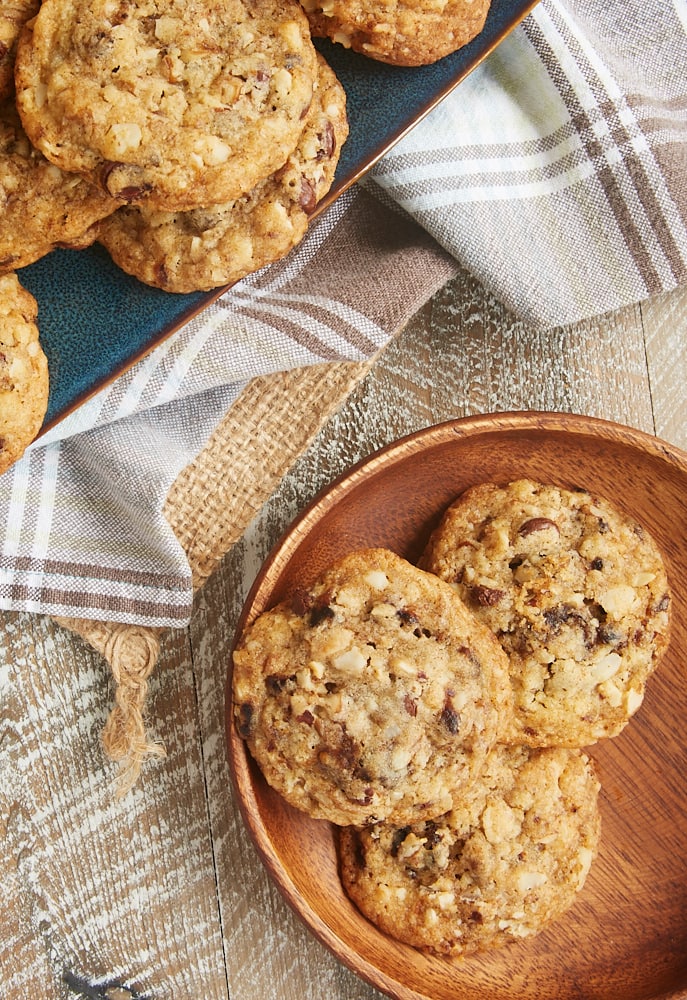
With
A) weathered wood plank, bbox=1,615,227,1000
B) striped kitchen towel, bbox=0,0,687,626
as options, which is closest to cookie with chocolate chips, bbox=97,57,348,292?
striped kitchen towel, bbox=0,0,687,626

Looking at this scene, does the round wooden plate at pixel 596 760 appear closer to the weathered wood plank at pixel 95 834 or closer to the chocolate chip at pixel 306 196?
the weathered wood plank at pixel 95 834

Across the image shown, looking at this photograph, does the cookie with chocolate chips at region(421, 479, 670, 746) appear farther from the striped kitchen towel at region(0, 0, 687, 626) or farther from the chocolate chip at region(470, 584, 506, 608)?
the striped kitchen towel at region(0, 0, 687, 626)

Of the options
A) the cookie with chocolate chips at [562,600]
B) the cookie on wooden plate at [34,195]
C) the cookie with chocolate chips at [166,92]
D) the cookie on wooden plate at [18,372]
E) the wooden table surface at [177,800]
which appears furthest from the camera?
the wooden table surface at [177,800]

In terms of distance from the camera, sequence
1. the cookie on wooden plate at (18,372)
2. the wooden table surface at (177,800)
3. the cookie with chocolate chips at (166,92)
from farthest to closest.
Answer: the wooden table surface at (177,800) → the cookie on wooden plate at (18,372) → the cookie with chocolate chips at (166,92)

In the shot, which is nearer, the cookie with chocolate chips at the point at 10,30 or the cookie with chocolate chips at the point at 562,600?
the cookie with chocolate chips at the point at 10,30

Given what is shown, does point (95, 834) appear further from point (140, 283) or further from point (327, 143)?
point (327, 143)

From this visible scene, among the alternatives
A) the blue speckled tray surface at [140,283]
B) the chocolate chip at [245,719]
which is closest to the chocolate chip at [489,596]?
the chocolate chip at [245,719]

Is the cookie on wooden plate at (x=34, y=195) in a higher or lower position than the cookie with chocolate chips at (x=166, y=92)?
lower
